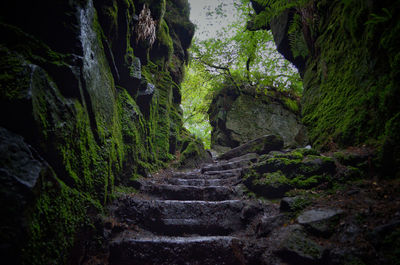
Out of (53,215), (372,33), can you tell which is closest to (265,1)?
(372,33)

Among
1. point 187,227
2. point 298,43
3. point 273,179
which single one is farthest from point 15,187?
point 298,43

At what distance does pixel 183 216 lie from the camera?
2.84 meters

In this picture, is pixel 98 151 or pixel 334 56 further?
pixel 334 56

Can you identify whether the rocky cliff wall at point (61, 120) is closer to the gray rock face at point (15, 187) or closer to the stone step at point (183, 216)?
the gray rock face at point (15, 187)

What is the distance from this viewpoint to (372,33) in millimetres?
2629

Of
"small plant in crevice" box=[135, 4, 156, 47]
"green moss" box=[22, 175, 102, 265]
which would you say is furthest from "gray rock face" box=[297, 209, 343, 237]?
"small plant in crevice" box=[135, 4, 156, 47]

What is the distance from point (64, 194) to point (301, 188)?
301 centimetres

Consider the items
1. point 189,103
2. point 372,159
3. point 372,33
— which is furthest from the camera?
point 189,103

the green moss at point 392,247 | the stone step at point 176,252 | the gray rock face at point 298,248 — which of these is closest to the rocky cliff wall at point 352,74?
the green moss at point 392,247

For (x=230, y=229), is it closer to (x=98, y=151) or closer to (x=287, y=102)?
(x=98, y=151)

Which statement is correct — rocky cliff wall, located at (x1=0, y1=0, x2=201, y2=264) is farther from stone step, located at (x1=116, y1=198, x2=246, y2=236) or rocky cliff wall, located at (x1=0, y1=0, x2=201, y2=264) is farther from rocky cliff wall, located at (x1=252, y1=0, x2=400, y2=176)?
rocky cliff wall, located at (x1=252, y1=0, x2=400, y2=176)

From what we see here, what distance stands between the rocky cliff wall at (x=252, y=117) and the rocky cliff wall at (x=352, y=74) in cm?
483

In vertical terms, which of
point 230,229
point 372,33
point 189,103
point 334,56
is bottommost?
point 230,229

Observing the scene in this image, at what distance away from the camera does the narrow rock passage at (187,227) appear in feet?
7.03
